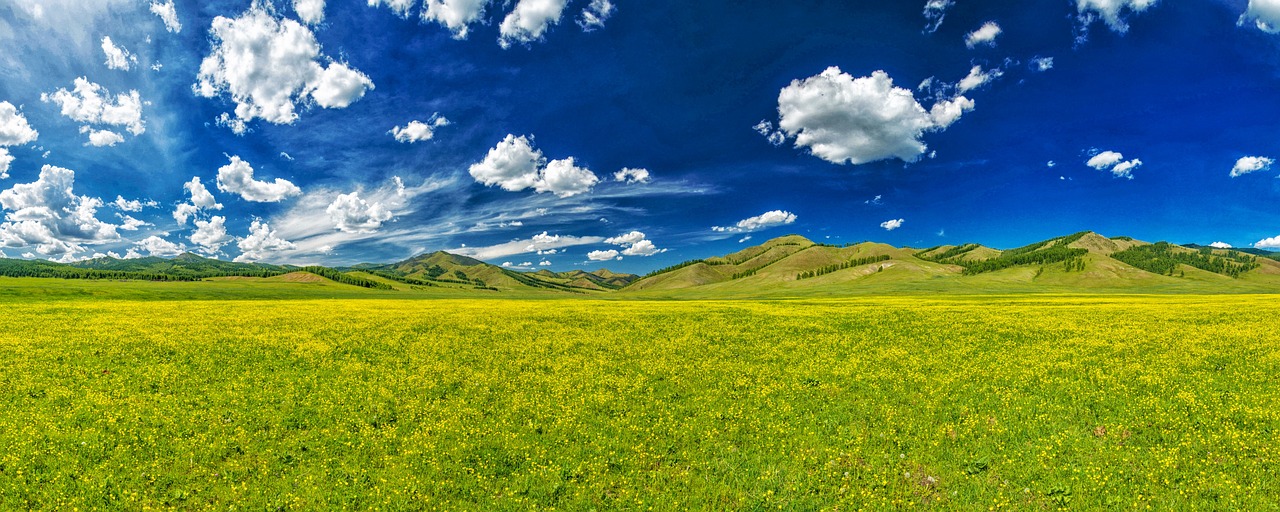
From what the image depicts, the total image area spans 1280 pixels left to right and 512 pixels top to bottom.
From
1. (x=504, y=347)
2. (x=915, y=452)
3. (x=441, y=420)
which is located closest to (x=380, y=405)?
(x=441, y=420)

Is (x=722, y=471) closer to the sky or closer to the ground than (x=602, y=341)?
closer to the ground

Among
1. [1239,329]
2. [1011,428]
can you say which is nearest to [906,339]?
[1011,428]

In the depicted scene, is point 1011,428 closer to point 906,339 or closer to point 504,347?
point 906,339

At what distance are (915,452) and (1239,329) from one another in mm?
32051

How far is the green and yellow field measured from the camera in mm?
13008

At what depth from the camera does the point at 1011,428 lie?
53.3ft

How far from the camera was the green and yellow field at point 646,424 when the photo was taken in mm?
13008

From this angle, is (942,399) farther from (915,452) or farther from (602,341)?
(602,341)

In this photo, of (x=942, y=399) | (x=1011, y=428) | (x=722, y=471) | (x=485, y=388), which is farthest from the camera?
(x=485, y=388)

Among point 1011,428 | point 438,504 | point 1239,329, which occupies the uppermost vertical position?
point 1239,329

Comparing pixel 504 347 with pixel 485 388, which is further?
pixel 504 347

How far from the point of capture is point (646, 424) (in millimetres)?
17438

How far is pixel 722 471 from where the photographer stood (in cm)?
1438

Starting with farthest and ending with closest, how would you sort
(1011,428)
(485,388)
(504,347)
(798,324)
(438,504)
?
1. (798,324)
2. (504,347)
3. (485,388)
4. (1011,428)
5. (438,504)
